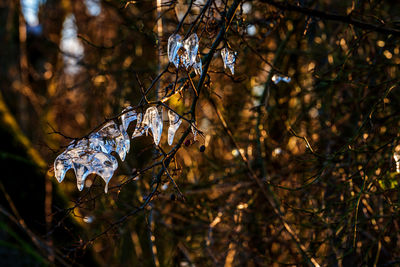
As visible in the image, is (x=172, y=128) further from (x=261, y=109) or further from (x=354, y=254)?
(x=354, y=254)

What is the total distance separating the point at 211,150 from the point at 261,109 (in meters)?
1.27

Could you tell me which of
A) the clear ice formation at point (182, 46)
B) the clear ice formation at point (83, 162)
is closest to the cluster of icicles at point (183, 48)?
the clear ice formation at point (182, 46)

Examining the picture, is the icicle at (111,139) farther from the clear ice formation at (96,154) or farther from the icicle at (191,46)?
the icicle at (191,46)

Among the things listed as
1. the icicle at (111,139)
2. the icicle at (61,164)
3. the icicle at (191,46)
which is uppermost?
the icicle at (191,46)

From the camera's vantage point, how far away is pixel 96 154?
145cm

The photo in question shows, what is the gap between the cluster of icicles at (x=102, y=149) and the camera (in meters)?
1.44

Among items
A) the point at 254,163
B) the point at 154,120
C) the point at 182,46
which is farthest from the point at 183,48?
the point at 254,163

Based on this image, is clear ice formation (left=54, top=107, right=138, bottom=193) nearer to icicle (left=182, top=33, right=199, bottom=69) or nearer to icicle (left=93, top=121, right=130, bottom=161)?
icicle (left=93, top=121, right=130, bottom=161)

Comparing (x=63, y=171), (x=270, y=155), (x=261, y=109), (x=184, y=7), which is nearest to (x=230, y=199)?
(x=270, y=155)

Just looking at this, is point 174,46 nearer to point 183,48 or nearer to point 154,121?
point 183,48

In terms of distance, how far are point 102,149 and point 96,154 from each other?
1.3 inches

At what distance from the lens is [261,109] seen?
296 centimetres

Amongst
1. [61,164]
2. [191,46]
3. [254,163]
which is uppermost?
[254,163]

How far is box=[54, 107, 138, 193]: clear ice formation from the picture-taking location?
143 centimetres
